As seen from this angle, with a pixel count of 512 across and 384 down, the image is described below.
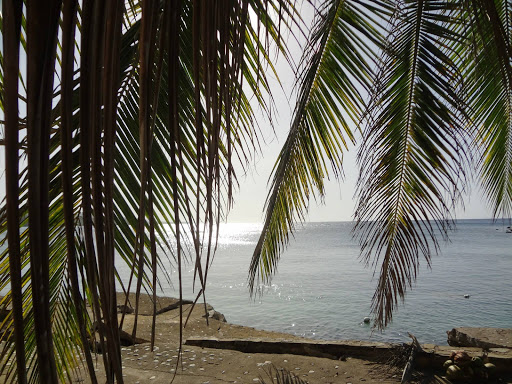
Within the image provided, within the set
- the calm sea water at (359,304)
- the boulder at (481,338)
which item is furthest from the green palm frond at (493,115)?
the calm sea water at (359,304)

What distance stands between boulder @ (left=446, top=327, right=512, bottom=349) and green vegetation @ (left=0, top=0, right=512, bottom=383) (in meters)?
3.40

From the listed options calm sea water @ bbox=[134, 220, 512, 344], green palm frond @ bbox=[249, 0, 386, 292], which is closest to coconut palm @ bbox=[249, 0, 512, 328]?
green palm frond @ bbox=[249, 0, 386, 292]

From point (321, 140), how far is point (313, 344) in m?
3.42

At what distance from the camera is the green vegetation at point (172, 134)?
0.30 meters

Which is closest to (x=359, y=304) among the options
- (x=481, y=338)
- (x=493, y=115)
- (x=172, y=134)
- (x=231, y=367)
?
(x=481, y=338)

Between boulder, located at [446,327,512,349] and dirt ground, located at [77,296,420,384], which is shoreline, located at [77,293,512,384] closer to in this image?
dirt ground, located at [77,296,420,384]

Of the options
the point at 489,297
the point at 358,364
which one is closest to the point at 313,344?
the point at 358,364

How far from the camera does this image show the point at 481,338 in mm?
7102

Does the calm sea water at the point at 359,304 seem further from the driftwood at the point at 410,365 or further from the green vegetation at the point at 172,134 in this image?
the green vegetation at the point at 172,134

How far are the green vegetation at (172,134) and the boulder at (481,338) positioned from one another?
3.40 metres

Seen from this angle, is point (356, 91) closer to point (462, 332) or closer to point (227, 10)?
point (227, 10)

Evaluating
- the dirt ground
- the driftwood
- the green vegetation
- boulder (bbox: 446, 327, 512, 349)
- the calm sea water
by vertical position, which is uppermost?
the green vegetation

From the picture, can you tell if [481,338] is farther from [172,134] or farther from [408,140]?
[172,134]

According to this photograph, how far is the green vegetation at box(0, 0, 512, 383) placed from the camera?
0.99ft
